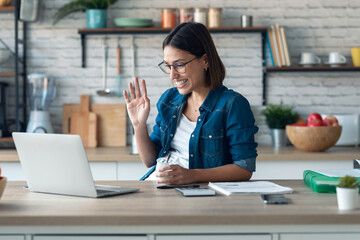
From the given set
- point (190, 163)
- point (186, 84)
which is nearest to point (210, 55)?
point (186, 84)

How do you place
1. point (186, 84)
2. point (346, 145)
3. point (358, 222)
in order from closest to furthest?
point (358, 222) < point (186, 84) < point (346, 145)

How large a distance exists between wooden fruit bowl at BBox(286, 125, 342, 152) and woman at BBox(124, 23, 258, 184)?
58.1 inches

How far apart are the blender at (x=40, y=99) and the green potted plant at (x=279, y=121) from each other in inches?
68.6

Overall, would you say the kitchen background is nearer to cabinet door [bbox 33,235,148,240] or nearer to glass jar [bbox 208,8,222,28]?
glass jar [bbox 208,8,222,28]

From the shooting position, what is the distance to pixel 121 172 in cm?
376

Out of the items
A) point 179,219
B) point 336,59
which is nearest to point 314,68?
point 336,59

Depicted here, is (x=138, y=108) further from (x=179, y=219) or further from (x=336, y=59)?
(x=336, y=59)

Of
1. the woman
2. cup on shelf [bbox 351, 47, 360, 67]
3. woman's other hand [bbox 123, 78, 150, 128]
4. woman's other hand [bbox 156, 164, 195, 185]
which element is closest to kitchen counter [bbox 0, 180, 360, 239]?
woman's other hand [bbox 156, 164, 195, 185]

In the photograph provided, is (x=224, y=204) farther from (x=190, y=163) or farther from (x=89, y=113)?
(x=89, y=113)

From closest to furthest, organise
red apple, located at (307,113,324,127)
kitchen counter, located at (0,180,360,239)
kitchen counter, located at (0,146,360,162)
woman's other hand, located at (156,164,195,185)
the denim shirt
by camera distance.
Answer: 1. kitchen counter, located at (0,180,360,239)
2. woman's other hand, located at (156,164,195,185)
3. the denim shirt
4. kitchen counter, located at (0,146,360,162)
5. red apple, located at (307,113,324,127)

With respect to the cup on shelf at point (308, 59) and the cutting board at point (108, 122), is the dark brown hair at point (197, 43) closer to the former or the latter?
the cup on shelf at point (308, 59)

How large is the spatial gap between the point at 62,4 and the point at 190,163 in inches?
98.2

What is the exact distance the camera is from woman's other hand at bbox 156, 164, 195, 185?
208 cm

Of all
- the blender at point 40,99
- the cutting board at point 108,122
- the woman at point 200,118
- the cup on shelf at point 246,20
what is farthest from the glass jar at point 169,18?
the woman at point 200,118
